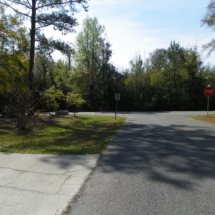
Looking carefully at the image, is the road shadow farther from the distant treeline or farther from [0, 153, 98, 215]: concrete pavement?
the distant treeline

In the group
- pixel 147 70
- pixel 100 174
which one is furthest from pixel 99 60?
pixel 100 174

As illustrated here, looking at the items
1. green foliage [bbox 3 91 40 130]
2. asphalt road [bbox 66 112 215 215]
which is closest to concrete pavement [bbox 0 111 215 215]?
asphalt road [bbox 66 112 215 215]

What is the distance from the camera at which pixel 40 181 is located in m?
5.91

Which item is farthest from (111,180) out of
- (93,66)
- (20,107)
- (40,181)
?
(93,66)

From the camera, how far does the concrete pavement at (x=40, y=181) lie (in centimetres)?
459

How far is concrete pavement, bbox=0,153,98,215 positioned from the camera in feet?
15.1

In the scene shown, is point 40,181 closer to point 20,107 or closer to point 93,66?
point 20,107

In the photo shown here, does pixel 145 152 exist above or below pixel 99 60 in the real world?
below

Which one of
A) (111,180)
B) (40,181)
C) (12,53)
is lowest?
(40,181)

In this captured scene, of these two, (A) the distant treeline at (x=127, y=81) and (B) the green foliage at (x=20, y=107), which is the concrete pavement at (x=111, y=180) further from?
(A) the distant treeline at (x=127, y=81)

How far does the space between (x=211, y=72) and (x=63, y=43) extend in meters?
30.9

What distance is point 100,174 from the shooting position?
20.6 feet

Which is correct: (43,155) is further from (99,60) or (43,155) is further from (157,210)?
(99,60)

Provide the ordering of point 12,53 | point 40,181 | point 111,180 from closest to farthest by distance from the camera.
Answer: point 111,180 → point 40,181 → point 12,53
